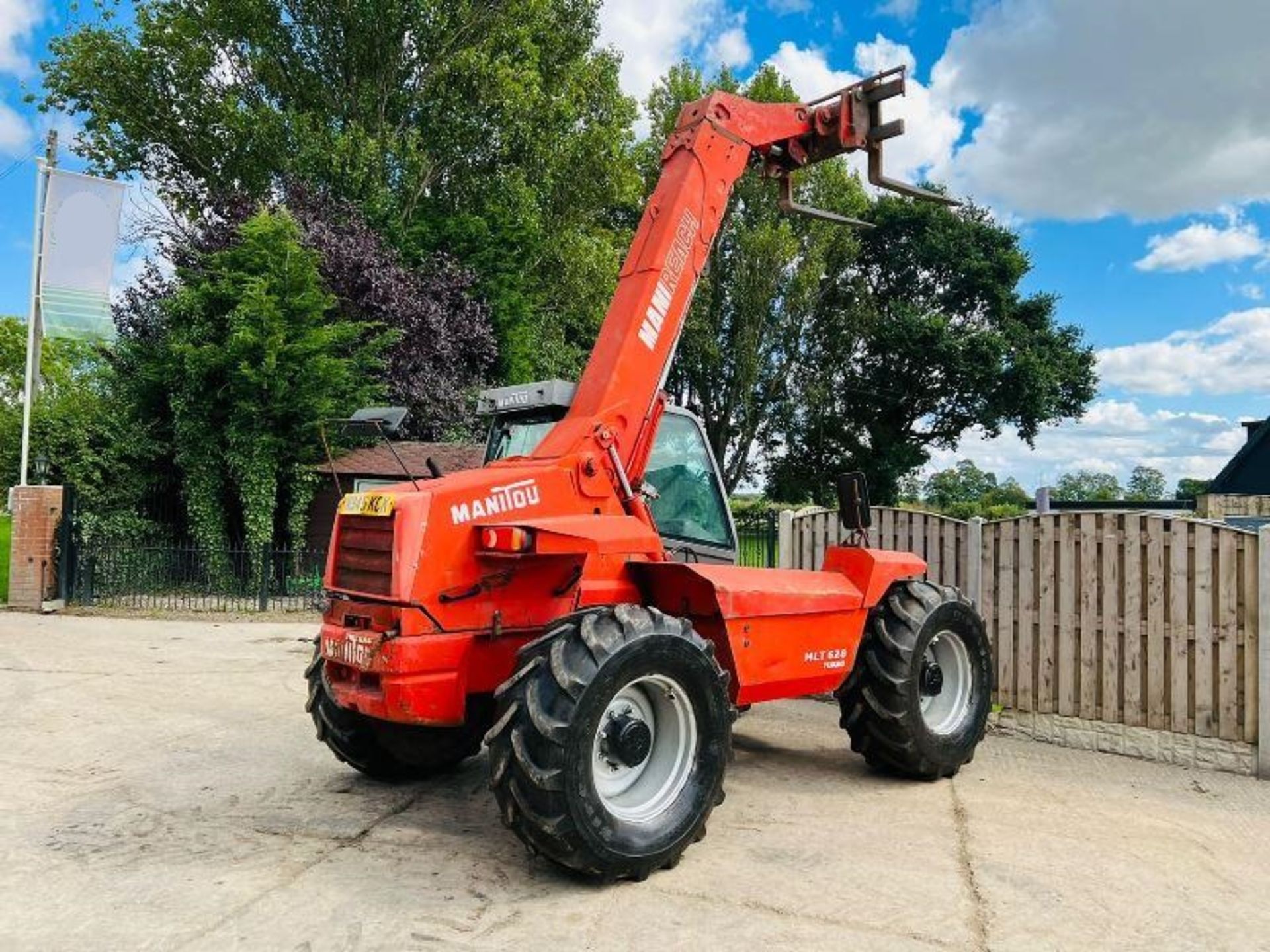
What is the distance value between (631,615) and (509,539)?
652mm

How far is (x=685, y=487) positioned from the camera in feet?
18.6

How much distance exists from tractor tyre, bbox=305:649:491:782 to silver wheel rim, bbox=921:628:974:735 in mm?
2801

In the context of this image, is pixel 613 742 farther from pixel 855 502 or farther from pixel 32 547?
pixel 32 547

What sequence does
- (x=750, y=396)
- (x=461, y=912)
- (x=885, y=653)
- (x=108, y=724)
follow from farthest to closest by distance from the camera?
1. (x=750, y=396)
2. (x=108, y=724)
3. (x=885, y=653)
4. (x=461, y=912)

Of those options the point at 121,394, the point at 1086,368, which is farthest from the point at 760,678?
the point at 1086,368

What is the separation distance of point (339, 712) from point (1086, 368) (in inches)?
1391

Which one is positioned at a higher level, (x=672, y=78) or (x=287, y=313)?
(x=672, y=78)

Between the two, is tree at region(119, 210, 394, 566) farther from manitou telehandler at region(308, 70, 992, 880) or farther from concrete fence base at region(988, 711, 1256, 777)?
concrete fence base at region(988, 711, 1256, 777)

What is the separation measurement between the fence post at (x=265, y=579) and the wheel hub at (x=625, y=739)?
37.2ft

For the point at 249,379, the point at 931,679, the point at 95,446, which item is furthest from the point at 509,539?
the point at 95,446

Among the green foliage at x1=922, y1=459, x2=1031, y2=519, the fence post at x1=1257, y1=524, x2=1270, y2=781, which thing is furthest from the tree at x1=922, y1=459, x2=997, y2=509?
the fence post at x1=1257, y1=524, x2=1270, y2=781

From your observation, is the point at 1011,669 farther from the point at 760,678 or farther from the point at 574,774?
the point at 574,774

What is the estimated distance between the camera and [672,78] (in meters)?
29.9

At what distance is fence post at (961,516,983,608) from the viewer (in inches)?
287
